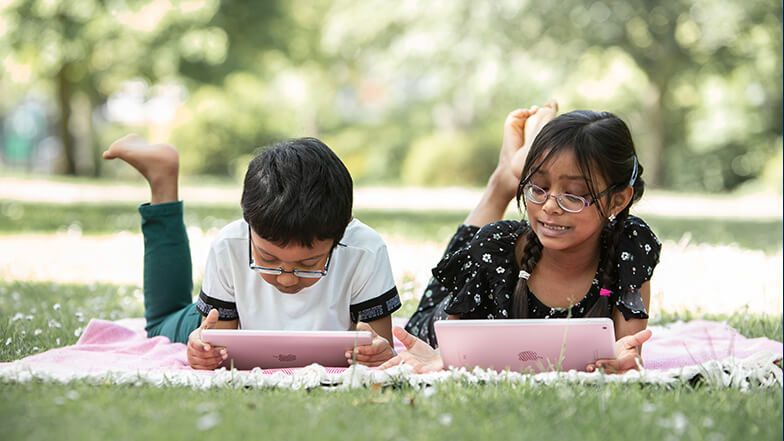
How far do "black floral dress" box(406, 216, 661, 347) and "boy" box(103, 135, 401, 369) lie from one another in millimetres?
299

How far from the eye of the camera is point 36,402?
2461 millimetres

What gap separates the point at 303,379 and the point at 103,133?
31014mm

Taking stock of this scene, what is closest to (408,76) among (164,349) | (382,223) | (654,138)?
(654,138)

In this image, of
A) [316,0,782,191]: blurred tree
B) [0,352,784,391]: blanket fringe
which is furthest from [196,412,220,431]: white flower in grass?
[316,0,782,191]: blurred tree

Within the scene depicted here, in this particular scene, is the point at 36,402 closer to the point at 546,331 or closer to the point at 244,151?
the point at 546,331

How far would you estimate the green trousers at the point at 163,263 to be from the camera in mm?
4297

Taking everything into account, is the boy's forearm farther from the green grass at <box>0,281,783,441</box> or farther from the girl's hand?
the green grass at <box>0,281,783,441</box>

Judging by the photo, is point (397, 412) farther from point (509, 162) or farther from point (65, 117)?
point (65, 117)

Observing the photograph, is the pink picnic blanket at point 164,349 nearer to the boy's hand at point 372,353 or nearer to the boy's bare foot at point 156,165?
the boy's hand at point 372,353

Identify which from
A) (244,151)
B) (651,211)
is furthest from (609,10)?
(244,151)

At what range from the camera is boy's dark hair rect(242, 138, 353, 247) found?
125 inches

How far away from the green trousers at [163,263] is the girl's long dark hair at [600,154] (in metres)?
1.73

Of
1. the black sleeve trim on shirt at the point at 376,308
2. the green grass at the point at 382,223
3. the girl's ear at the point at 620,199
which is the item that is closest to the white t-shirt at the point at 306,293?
the black sleeve trim on shirt at the point at 376,308

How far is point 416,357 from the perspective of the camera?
3.22m
